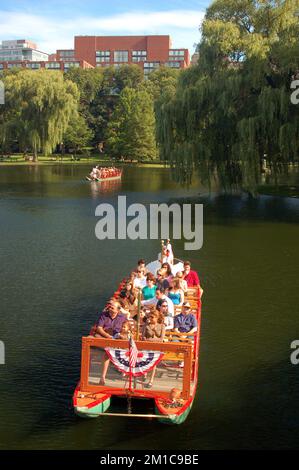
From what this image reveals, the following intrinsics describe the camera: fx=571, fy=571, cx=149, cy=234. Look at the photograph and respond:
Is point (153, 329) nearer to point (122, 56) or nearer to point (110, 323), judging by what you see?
point (110, 323)

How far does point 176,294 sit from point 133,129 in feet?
259

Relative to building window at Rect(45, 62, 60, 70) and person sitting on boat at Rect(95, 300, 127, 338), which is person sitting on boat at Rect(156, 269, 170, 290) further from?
building window at Rect(45, 62, 60, 70)

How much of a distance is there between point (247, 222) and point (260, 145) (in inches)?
203

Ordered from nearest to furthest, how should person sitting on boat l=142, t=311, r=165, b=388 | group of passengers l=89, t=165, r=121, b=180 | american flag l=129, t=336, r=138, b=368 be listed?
american flag l=129, t=336, r=138, b=368 → person sitting on boat l=142, t=311, r=165, b=388 → group of passengers l=89, t=165, r=121, b=180

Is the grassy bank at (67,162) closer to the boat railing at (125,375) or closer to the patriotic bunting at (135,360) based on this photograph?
the boat railing at (125,375)

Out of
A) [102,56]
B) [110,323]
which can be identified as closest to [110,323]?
[110,323]

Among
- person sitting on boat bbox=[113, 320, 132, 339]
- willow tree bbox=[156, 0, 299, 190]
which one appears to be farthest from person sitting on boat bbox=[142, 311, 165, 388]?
willow tree bbox=[156, 0, 299, 190]

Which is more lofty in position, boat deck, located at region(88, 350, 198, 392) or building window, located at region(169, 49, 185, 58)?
building window, located at region(169, 49, 185, 58)

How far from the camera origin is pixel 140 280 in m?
15.3

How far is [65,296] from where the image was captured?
684 inches

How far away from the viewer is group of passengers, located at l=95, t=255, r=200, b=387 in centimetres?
1116

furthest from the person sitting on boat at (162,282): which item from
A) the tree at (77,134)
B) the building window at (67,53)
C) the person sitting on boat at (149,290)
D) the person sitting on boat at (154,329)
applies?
the building window at (67,53)

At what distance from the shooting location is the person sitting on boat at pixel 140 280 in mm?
15000

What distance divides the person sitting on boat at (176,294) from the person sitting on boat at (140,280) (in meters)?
1.14
